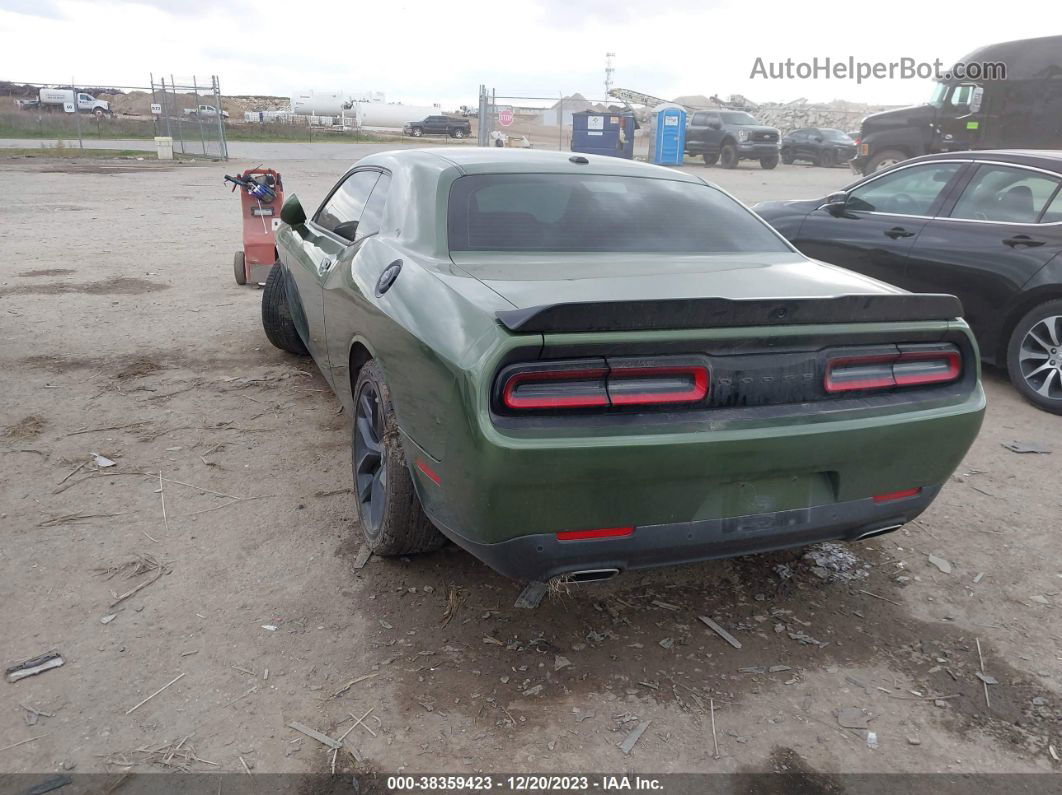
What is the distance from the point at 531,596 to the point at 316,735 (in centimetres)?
100

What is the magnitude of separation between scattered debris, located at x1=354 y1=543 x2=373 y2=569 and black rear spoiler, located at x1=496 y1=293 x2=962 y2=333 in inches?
58.5

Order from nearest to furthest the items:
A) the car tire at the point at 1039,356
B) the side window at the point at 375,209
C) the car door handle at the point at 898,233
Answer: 1. the side window at the point at 375,209
2. the car tire at the point at 1039,356
3. the car door handle at the point at 898,233

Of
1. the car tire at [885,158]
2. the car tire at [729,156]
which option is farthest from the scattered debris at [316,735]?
the car tire at [729,156]

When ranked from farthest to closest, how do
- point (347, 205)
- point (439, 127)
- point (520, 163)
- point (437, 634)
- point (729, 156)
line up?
point (439, 127) → point (729, 156) → point (347, 205) → point (520, 163) → point (437, 634)

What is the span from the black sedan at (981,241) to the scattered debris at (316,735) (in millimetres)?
4923

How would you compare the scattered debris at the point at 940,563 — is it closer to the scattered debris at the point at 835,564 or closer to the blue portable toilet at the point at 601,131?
the scattered debris at the point at 835,564

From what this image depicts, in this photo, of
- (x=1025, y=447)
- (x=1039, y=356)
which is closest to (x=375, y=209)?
(x=1025, y=447)

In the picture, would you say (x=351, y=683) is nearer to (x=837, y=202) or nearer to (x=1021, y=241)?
(x=1021, y=241)

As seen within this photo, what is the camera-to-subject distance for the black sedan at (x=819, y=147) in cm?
3041

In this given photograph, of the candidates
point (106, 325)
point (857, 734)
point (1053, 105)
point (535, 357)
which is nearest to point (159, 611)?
point (535, 357)

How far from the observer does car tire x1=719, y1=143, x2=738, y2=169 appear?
2803 centimetres

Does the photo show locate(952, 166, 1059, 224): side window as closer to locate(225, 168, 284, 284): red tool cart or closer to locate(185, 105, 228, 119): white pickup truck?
locate(225, 168, 284, 284): red tool cart

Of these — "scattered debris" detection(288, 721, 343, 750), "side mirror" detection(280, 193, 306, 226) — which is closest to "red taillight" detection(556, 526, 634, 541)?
"scattered debris" detection(288, 721, 343, 750)

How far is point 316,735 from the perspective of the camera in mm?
2414
